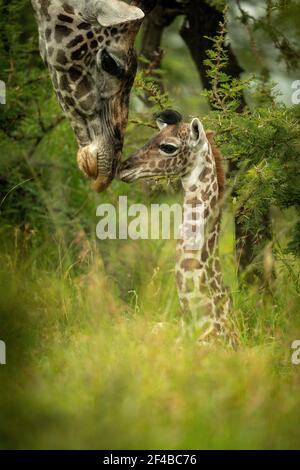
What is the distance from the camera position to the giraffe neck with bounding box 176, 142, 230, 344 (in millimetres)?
6168

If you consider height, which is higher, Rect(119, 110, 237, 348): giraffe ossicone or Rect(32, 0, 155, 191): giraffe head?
Rect(32, 0, 155, 191): giraffe head

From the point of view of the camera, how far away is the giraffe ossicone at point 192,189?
20.6ft

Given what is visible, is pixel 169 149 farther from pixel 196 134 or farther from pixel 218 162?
pixel 218 162

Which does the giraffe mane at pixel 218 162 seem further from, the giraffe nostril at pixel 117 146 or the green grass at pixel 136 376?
the green grass at pixel 136 376

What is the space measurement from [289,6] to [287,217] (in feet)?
7.13

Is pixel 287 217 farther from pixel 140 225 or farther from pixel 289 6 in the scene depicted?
pixel 289 6

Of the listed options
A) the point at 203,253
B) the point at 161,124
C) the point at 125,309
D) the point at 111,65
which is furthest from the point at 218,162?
the point at 125,309

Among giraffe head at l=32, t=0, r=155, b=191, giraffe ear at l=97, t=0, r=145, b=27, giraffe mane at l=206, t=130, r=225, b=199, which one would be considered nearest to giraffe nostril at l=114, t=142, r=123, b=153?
giraffe head at l=32, t=0, r=155, b=191

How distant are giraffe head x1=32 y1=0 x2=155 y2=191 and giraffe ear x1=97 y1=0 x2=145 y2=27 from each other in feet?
0.14

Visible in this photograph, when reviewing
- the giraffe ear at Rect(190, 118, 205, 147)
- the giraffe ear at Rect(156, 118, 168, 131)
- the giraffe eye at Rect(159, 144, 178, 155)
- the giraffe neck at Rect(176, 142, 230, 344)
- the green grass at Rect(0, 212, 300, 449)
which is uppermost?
the giraffe ear at Rect(156, 118, 168, 131)

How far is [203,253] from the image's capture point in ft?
20.8

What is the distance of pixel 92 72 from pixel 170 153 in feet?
2.43

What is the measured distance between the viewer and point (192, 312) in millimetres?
6031

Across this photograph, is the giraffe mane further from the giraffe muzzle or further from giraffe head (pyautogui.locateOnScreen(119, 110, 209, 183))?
the giraffe muzzle
